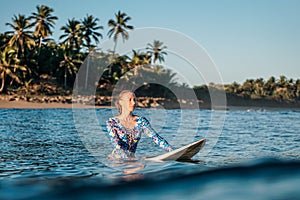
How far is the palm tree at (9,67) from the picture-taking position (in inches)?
2056

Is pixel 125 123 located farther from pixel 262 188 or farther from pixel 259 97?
pixel 259 97

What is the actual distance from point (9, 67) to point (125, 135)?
50.2m

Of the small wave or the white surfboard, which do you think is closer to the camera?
A: the small wave

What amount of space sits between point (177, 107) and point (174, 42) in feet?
181

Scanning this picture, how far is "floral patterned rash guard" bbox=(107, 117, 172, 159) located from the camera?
6246mm

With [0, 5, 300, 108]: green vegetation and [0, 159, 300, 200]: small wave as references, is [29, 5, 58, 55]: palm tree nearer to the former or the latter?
[0, 5, 300, 108]: green vegetation

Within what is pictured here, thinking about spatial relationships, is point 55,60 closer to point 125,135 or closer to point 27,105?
point 27,105

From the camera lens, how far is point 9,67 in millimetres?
52844

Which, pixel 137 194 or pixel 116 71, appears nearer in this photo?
pixel 137 194

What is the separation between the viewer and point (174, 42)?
29.4 ft

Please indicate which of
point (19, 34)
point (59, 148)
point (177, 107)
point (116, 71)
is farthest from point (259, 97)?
point (59, 148)

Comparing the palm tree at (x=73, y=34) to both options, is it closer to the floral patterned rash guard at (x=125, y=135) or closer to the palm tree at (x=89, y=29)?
the palm tree at (x=89, y=29)

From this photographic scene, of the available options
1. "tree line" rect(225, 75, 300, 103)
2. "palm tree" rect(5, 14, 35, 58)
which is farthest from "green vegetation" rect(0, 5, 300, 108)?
"tree line" rect(225, 75, 300, 103)

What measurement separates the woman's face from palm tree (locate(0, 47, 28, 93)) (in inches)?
1947
